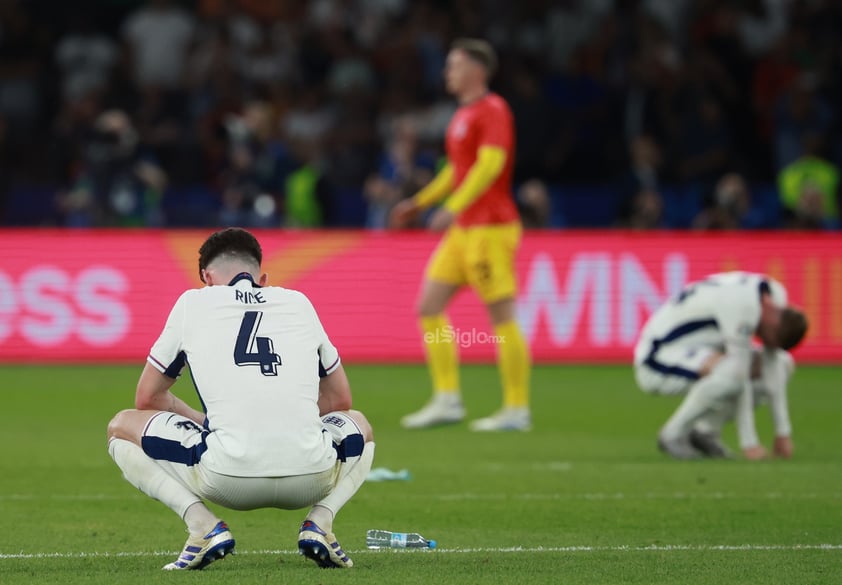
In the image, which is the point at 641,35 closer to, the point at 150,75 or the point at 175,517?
the point at 150,75

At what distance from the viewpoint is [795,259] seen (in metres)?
18.1

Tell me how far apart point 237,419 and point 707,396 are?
5056mm

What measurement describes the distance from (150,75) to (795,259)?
810cm

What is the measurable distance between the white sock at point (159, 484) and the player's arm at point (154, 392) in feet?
0.55

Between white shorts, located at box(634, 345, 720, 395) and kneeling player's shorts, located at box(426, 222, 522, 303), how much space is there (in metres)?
1.71

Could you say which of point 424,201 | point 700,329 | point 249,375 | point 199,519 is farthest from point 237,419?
point 424,201

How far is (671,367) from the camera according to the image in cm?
1112

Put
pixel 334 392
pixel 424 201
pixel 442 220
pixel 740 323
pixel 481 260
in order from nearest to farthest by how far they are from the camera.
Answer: pixel 334 392
pixel 740 323
pixel 442 220
pixel 481 260
pixel 424 201

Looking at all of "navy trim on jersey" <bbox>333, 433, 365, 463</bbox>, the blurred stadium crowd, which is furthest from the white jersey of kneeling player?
the blurred stadium crowd

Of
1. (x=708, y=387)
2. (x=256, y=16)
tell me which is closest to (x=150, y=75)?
(x=256, y=16)

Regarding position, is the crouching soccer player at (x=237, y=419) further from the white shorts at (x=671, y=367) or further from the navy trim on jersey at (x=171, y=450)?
the white shorts at (x=671, y=367)

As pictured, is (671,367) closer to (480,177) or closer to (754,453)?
(754,453)

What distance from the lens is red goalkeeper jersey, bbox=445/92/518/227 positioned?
41.9 ft

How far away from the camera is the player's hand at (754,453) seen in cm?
1076
